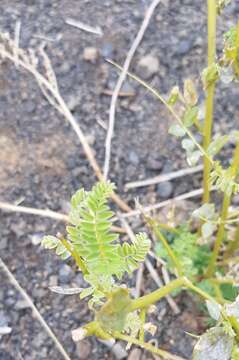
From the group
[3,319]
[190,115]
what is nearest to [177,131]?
[190,115]

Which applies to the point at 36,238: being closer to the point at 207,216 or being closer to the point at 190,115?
the point at 207,216

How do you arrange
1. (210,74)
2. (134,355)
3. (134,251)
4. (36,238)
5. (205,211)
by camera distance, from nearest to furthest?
(134,251), (210,74), (205,211), (134,355), (36,238)

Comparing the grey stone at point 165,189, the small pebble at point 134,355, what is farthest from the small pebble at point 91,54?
the small pebble at point 134,355

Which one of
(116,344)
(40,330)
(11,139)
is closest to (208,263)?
(116,344)

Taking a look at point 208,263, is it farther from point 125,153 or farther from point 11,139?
point 11,139

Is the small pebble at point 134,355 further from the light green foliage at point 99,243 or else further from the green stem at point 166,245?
the light green foliage at point 99,243

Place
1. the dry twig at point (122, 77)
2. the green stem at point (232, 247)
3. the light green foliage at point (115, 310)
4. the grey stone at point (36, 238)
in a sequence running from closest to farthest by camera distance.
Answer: the light green foliage at point (115, 310)
the green stem at point (232, 247)
the grey stone at point (36, 238)
the dry twig at point (122, 77)
